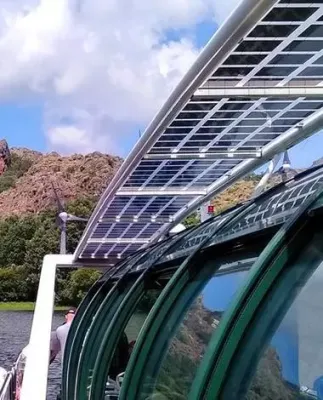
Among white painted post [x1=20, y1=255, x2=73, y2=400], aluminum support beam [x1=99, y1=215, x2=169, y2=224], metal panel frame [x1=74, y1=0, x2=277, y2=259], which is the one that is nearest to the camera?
metal panel frame [x1=74, y1=0, x2=277, y2=259]

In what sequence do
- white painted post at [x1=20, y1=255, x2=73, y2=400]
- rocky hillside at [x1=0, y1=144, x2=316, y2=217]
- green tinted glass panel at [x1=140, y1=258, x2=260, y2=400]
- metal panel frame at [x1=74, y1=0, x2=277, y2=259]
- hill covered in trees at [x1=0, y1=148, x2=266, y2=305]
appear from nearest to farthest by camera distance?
green tinted glass panel at [x1=140, y1=258, x2=260, y2=400] → metal panel frame at [x1=74, y1=0, x2=277, y2=259] → white painted post at [x1=20, y1=255, x2=73, y2=400] → hill covered in trees at [x1=0, y1=148, x2=266, y2=305] → rocky hillside at [x1=0, y1=144, x2=316, y2=217]

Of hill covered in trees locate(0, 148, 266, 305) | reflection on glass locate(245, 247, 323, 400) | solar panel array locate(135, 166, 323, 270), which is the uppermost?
hill covered in trees locate(0, 148, 266, 305)

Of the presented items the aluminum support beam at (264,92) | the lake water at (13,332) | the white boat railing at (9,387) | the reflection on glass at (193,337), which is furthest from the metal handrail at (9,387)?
the lake water at (13,332)

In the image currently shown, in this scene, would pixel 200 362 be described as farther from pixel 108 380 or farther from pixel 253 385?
pixel 108 380

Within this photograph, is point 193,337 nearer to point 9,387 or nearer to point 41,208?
point 9,387

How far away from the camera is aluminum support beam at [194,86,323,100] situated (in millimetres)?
4207

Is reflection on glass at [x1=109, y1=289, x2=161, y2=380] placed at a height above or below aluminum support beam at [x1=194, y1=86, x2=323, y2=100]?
below

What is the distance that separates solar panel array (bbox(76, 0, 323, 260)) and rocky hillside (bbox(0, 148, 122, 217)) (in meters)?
93.1

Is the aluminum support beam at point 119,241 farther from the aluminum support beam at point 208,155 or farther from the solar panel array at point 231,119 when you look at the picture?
the aluminum support beam at point 208,155

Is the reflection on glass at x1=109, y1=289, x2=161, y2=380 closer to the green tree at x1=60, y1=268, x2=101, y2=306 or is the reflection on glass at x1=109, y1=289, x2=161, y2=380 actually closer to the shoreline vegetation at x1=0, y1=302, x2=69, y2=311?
the green tree at x1=60, y1=268, x2=101, y2=306

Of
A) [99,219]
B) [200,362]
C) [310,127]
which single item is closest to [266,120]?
[310,127]

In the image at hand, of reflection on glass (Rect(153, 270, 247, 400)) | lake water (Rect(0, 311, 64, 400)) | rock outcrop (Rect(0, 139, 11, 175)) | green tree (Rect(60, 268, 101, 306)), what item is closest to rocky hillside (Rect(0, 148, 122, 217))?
rock outcrop (Rect(0, 139, 11, 175))

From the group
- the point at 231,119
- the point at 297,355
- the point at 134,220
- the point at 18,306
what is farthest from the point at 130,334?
the point at 18,306

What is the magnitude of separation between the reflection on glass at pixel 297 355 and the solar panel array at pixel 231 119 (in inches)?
54.2
